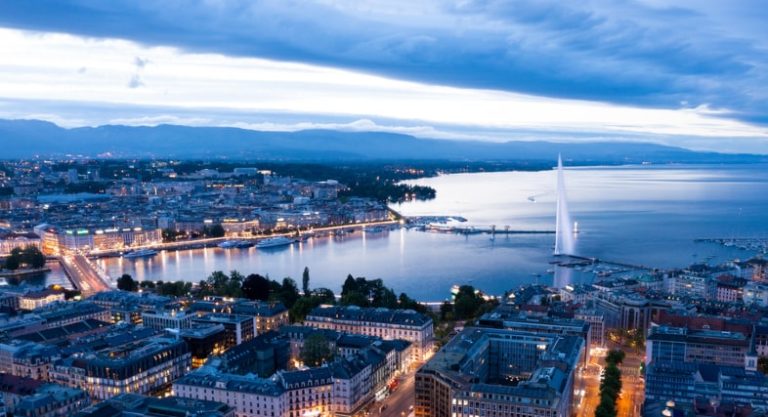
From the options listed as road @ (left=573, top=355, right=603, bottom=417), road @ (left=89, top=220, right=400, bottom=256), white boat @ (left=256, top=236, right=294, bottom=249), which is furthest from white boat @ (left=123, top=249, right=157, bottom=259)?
road @ (left=573, top=355, right=603, bottom=417)

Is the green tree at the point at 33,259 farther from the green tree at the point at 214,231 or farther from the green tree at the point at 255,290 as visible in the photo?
the green tree at the point at 255,290

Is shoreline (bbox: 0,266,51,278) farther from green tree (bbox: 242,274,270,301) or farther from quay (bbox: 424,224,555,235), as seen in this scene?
quay (bbox: 424,224,555,235)

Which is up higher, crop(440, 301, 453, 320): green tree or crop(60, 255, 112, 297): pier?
crop(440, 301, 453, 320): green tree

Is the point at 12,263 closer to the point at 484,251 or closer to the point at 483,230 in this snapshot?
the point at 484,251

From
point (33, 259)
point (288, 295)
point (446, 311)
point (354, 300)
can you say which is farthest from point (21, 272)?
point (446, 311)

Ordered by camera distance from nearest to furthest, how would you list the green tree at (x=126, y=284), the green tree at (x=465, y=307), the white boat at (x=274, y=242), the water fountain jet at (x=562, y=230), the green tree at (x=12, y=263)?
1. the green tree at (x=465, y=307)
2. the green tree at (x=126, y=284)
3. the green tree at (x=12, y=263)
4. the water fountain jet at (x=562, y=230)
5. the white boat at (x=274, y=242)

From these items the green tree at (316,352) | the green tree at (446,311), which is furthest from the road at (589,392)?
the green tree at (316,352)
